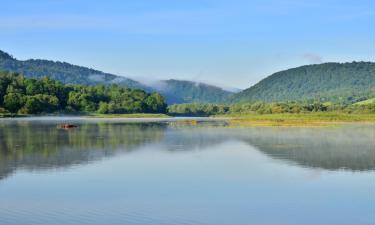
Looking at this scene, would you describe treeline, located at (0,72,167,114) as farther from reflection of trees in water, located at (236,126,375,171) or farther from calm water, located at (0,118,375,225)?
calm water, located at (0,118,375,225)

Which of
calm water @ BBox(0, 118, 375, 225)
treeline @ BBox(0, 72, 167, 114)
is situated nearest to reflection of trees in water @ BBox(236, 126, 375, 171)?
calm water @ BBox(0, 118, 375, 225)

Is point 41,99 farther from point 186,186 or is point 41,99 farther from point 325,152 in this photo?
point 186,186

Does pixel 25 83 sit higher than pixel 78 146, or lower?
higher

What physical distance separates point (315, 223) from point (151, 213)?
604 cm

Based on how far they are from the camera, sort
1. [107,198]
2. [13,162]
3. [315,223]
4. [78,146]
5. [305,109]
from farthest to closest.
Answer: [305,109], [78,146], [13,162], [107,198], [315,223]

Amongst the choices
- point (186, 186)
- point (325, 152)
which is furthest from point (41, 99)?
point (186, 186)

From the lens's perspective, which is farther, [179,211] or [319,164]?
[319,164]

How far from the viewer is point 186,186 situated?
27.3 meters

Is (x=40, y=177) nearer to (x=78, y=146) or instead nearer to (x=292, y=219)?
(x=292, y=219)

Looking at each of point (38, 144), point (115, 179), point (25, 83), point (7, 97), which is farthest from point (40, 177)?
point (25, 83)

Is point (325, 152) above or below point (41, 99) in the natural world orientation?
below

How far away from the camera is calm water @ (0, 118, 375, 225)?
20.8 meters

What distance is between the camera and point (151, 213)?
21.2 m

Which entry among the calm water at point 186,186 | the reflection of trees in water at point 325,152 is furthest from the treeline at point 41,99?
the calm water at point 186,186
